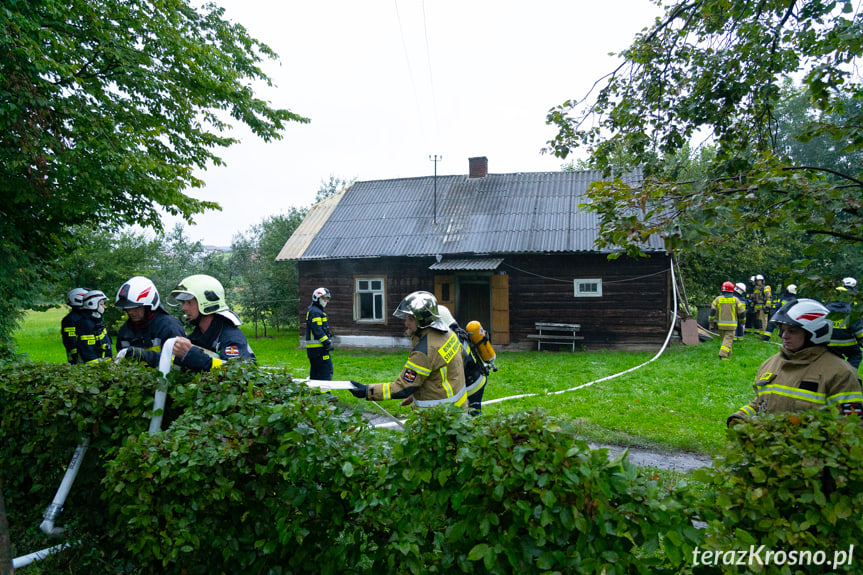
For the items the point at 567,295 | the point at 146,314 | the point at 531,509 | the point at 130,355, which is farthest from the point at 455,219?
the point at 531,509

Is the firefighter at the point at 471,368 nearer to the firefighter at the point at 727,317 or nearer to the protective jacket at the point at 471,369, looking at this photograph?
the protective jacket at the point at 471,369

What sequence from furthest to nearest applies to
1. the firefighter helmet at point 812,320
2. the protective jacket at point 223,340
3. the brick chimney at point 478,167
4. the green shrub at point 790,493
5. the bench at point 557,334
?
the brick chimney at point 478,167 < the bench at point 557,334 < the protective jacket at point 223,340 < the firefighter helmet at point 812,320 < the green shrub at point 790,493

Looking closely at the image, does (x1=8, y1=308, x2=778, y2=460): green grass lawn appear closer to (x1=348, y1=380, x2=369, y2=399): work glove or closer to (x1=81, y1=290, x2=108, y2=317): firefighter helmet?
(x1=348, y1=380, x2=369, y2=399): work glove

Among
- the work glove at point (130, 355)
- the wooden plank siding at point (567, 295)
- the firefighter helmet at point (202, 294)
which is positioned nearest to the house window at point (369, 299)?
the wooden plank siding at point (567, 295)

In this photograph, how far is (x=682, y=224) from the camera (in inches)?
123

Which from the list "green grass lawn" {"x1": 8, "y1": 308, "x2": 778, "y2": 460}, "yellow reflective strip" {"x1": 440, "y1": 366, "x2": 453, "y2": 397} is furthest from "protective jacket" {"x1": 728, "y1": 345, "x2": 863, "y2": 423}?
"yellow reflective strip" {"x1": 440, "y1": 366, "x2": 453, "y2": 397}

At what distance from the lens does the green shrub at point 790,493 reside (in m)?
1.72

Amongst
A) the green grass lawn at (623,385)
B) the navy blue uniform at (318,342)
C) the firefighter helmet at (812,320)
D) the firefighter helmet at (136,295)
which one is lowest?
the green grass lawn at (623,385)

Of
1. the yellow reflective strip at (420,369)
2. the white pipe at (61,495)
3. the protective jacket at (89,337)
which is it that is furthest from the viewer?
the protective jacket at (89,337)

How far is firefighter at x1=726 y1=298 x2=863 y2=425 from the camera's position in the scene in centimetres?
319

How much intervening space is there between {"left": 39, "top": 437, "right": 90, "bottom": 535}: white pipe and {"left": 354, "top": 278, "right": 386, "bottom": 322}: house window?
1332 cm

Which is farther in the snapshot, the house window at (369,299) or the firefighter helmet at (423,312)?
the house window at (369,299)

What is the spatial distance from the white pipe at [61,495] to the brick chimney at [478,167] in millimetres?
17123

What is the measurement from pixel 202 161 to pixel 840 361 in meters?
10.3
